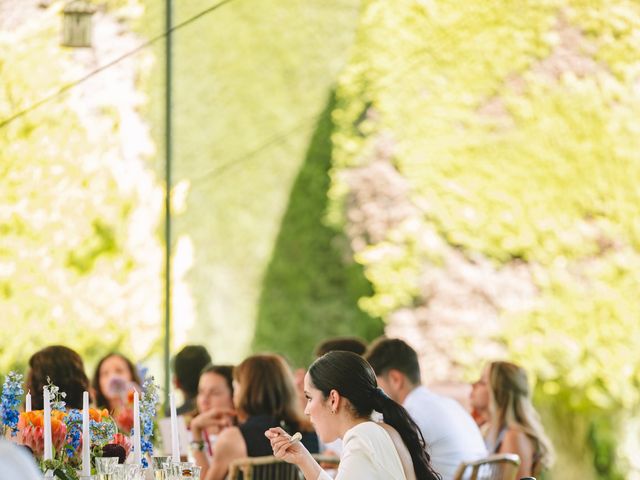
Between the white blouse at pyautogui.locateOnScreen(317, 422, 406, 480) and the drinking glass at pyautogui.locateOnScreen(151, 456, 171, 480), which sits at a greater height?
the white blouse at pyautogui.locateOnScreen(317, 422, 406, 480)

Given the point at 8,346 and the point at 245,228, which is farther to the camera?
the point at 245,228

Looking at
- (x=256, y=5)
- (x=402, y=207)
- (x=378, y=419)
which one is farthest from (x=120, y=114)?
(x=378, y=419)

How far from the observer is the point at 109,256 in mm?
8898

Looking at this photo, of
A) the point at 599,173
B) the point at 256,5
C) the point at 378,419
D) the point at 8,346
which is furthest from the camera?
the point at 256,5

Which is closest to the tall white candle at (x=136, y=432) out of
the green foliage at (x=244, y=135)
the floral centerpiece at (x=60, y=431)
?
the floral centerpiece at (x=60, y=431)

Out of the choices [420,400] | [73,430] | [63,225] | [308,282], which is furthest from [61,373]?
[308,282]

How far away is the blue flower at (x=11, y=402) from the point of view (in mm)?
3316

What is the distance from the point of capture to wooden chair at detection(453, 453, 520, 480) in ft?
15.1

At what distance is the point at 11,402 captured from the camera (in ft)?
10.9

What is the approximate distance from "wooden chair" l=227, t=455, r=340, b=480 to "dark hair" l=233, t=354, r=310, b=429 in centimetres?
16

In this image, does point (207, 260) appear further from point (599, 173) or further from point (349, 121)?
point (599, 173)

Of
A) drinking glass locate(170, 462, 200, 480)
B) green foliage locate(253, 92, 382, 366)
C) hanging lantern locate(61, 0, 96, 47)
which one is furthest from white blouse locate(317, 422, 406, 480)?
green foliage locate(253, 92, 382, 366)

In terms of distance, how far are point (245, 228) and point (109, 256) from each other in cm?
113

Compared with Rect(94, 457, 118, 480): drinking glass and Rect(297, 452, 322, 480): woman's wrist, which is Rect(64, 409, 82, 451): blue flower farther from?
Rect(297, 452, 322, 480): woman's wrist
